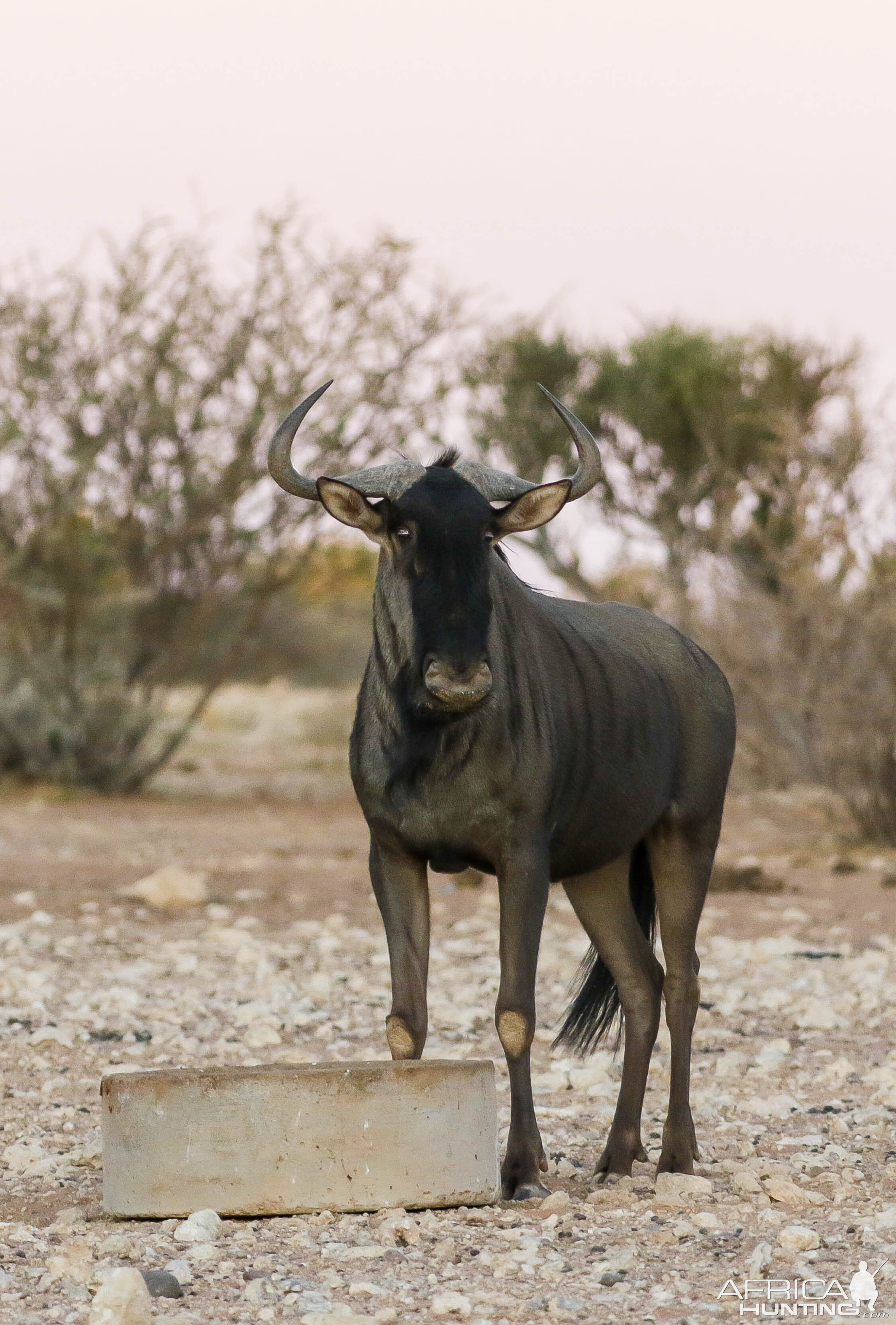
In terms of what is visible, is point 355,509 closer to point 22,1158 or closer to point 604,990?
point 604,990

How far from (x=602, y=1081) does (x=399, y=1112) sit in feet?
8.39

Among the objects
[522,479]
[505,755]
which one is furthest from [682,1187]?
[522,479]

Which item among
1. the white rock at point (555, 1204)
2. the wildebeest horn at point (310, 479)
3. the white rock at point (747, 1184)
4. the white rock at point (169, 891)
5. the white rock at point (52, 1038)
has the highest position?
the wildebeest horn at point (310, 479)

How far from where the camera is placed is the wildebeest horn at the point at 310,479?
536 centimetres

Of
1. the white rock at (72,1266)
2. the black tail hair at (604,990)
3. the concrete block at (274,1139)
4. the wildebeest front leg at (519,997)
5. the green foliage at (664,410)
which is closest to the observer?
the white rock at (72,1266)

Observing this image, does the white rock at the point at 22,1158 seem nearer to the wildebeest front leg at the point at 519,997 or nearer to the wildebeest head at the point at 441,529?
the wildebeest front leg at the point at 519,997

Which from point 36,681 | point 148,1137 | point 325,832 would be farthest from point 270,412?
point 148,1137

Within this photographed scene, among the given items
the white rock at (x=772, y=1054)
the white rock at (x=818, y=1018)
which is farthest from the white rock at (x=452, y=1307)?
the white rock at (x=818, y=1018)

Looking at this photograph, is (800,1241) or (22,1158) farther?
(22,1158)

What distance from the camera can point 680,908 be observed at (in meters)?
6.10

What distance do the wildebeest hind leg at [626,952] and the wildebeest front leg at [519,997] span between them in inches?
27.0

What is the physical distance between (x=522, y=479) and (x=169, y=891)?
7.01m

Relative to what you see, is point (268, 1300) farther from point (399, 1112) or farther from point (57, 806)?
point (57, 806)

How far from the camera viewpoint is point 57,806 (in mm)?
20516
